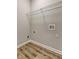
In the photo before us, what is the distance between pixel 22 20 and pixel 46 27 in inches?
61.9

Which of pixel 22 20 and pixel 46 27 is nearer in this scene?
pixel 46 27

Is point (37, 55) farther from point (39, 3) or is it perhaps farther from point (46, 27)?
point (39, 3)

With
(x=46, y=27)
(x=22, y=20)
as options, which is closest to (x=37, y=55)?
(x=46, y=27)

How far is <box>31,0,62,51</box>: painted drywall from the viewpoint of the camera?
3279 mm

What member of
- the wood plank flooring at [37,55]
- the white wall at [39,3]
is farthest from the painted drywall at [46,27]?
the wood plank flooring at [37,55]

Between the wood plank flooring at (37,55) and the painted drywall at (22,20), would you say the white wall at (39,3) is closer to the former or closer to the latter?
the painted drywall at (22,20)

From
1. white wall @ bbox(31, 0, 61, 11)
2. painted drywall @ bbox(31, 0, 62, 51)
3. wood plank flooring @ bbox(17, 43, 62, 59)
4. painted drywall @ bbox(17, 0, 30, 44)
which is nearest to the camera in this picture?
wood plank flooring @ bbox(17, 43, 62, 59)

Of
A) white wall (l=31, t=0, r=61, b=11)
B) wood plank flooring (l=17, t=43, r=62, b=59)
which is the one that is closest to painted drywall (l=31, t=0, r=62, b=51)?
white wall (l=31, t=0, r=61, b=11)

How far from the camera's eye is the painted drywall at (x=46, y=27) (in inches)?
129

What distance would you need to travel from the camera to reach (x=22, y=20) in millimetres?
4613

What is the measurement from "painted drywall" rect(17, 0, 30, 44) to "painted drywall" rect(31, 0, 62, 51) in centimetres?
43

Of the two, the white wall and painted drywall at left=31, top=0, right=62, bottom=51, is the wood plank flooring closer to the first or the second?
painted drywall at left=31, top=0, right=62, bottom=51
